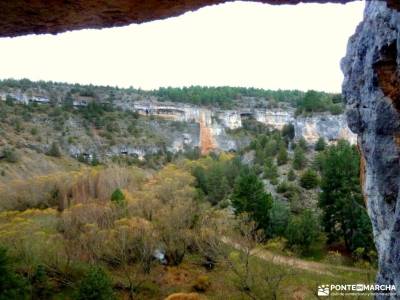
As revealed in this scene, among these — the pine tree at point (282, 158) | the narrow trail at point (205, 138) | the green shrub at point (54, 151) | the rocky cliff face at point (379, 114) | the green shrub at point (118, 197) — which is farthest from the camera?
the narrow trail at point (205, 138)

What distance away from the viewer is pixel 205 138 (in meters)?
78.0

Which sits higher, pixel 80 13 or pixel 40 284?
pixel 80 13

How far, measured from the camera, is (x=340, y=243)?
3189 centimetres

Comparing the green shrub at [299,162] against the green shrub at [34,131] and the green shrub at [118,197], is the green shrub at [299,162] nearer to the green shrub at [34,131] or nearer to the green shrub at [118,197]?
the green shrub at [118,197]

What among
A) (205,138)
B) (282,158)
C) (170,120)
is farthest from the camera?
(170,120)

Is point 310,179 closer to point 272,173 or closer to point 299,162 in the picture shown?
point 272,173

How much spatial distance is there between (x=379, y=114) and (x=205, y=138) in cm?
6880

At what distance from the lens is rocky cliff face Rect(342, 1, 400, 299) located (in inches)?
330

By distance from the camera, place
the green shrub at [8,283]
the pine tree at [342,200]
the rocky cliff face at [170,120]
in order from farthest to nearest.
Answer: the rocky cliff face at [170,120]
the pine tree at [342,200]
the green shrub at [8,283]

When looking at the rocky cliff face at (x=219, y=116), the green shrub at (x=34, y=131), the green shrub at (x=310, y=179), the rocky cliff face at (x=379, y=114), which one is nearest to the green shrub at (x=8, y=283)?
the rocky cliff face at (x=379, y=114)

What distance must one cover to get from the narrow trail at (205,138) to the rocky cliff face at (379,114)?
212ft

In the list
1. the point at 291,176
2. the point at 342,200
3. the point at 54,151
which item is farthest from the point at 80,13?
the point at 54,151

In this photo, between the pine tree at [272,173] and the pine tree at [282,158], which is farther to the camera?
the pine tree at [282,158]

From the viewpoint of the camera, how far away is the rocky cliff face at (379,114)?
27.5 feet
